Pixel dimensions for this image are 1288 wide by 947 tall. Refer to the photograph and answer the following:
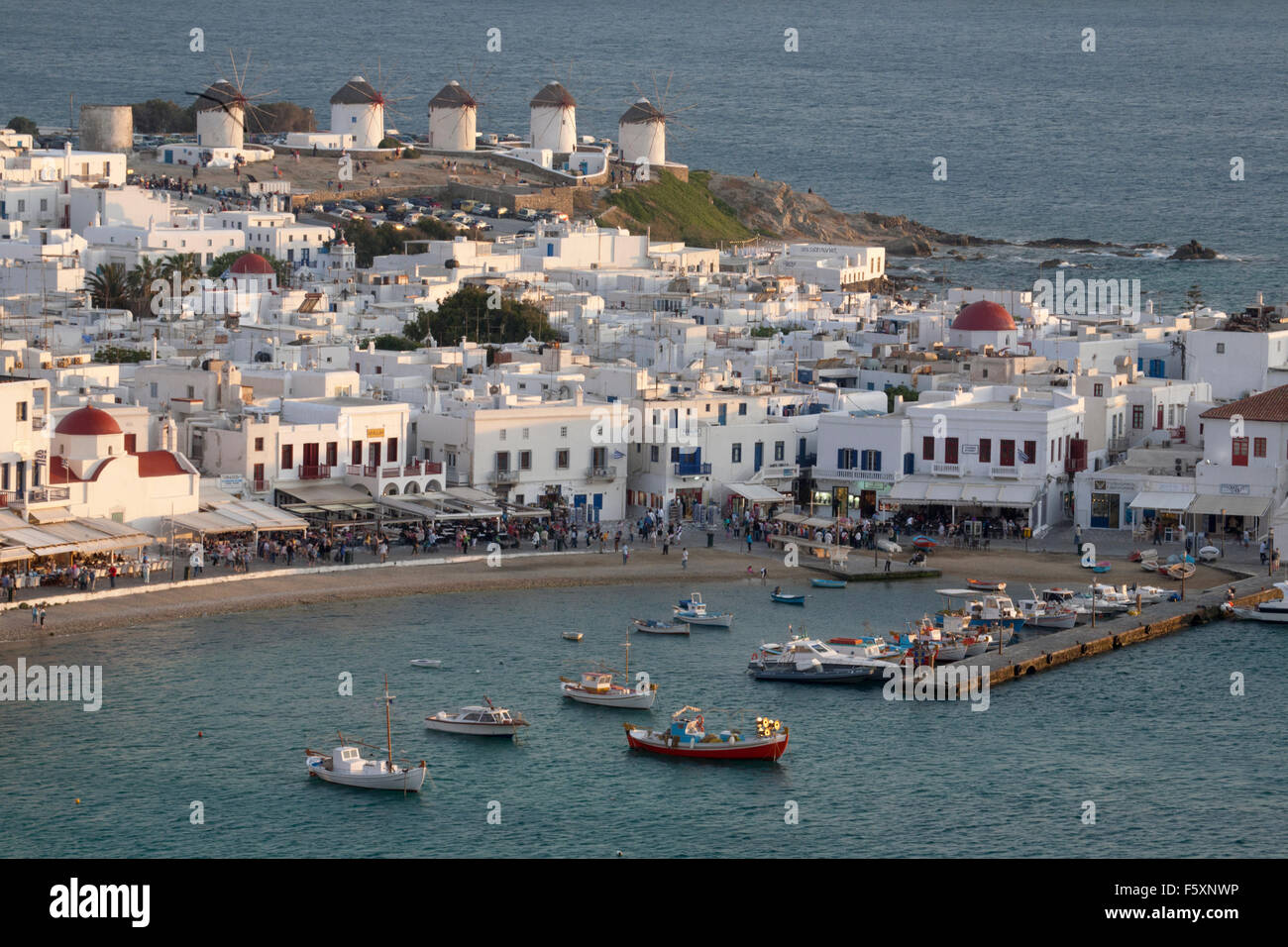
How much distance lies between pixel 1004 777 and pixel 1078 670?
31.1 ft

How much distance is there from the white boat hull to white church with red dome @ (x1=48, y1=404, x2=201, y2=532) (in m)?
18.0

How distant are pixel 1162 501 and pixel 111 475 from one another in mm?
27676

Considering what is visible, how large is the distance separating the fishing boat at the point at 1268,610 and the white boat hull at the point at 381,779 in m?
23.7

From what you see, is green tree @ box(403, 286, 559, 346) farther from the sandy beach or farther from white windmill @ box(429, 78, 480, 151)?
white windmill @ box(429, 78, 480, 151)

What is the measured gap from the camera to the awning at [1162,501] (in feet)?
214

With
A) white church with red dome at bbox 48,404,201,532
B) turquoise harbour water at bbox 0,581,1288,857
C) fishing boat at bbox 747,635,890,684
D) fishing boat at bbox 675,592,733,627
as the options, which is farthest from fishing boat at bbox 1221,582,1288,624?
white church with red dome at bbox 48,404,201,532

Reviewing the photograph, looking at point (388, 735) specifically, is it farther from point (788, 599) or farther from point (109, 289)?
point (109, 289)

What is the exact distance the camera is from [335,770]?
42.0 meters

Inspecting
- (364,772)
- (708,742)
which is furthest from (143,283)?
(364,772)

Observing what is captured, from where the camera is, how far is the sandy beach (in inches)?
2082

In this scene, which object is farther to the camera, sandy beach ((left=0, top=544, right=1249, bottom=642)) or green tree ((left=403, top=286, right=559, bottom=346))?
green tree ((left=403, top=286, right=559, bottom=346))
